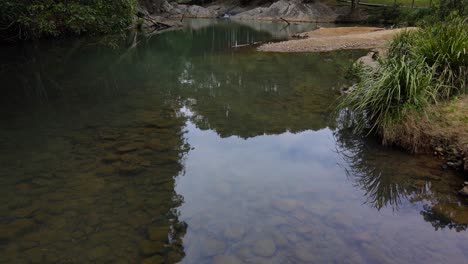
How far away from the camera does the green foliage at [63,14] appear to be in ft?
78.9

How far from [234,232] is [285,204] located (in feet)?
4.62

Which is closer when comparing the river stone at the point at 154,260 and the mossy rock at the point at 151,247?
the river stone at the point at 154,260

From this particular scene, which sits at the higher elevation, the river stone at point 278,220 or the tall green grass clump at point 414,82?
the tall green grass clump at point 414,82

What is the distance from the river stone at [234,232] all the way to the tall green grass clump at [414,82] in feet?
16.9

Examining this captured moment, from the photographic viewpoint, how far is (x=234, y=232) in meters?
6.44

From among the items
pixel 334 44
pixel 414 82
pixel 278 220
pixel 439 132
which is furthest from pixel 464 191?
pixel 334 44

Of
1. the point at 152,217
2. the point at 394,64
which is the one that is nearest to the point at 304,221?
the point at 152,217

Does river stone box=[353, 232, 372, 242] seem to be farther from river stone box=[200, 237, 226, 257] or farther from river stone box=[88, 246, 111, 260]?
river stone box=[88, 246, 111, 260]

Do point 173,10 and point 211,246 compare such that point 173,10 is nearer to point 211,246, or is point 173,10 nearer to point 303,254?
point 211,246

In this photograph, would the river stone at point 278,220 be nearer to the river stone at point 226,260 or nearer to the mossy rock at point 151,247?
the river stone at point 226,260

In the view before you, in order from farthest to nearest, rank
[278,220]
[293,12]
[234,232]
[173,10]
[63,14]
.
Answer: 1. [173,10]
2. [293,12]
3. [63,14]
4. [278,220]
5. [234,232]

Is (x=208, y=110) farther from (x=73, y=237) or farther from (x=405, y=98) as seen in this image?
(x=73, y=237)

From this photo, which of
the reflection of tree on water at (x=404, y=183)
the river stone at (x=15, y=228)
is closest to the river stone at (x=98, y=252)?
the river stone at (x=15, y=228)

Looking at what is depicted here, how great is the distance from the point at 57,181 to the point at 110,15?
21.3m
